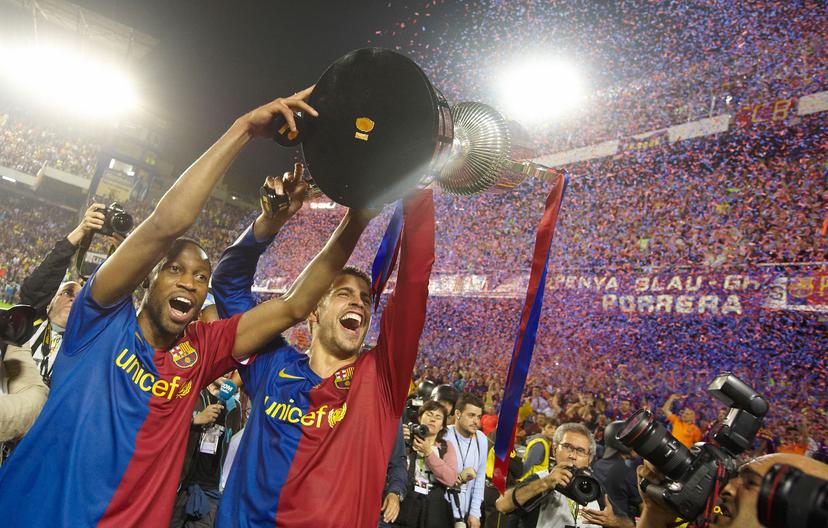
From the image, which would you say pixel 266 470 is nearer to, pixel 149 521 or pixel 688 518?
pixel 149 521

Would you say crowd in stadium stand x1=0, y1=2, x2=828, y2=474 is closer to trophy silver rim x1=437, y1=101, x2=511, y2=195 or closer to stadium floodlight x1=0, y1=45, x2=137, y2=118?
trophy silver rim x1=437, y1=101, x2=511, y2=195

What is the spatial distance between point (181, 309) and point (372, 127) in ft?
3.70

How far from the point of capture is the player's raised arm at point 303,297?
2.00 m

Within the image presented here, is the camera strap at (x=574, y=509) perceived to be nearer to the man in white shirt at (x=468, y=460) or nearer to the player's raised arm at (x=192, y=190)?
the man in white shirt at (x=468, y=460)

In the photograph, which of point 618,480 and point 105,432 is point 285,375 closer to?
point 105,432

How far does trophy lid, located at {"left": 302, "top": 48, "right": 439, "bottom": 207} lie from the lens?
1.49m

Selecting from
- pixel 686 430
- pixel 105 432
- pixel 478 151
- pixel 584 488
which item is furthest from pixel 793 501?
pixel 686 430

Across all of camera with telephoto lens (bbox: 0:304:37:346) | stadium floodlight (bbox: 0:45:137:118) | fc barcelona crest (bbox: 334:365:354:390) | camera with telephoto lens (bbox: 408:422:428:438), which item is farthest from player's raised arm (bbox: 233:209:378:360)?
stadium floodlight (bbox: 0:45:137:118)

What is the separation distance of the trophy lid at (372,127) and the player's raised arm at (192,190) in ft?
0.30

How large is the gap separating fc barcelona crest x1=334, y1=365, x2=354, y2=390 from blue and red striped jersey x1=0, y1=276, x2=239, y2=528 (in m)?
0.53

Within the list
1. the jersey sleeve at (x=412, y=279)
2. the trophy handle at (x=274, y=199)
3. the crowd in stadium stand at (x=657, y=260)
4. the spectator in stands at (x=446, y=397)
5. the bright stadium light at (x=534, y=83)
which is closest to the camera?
the jersey sleeve at (x=412, y=279)

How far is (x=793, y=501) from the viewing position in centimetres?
75

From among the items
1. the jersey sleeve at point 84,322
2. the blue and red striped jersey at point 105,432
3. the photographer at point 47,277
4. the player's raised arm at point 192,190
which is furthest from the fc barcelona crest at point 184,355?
the photographer at point 47,277

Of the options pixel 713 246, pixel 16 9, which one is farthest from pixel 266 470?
pixel 16 9
